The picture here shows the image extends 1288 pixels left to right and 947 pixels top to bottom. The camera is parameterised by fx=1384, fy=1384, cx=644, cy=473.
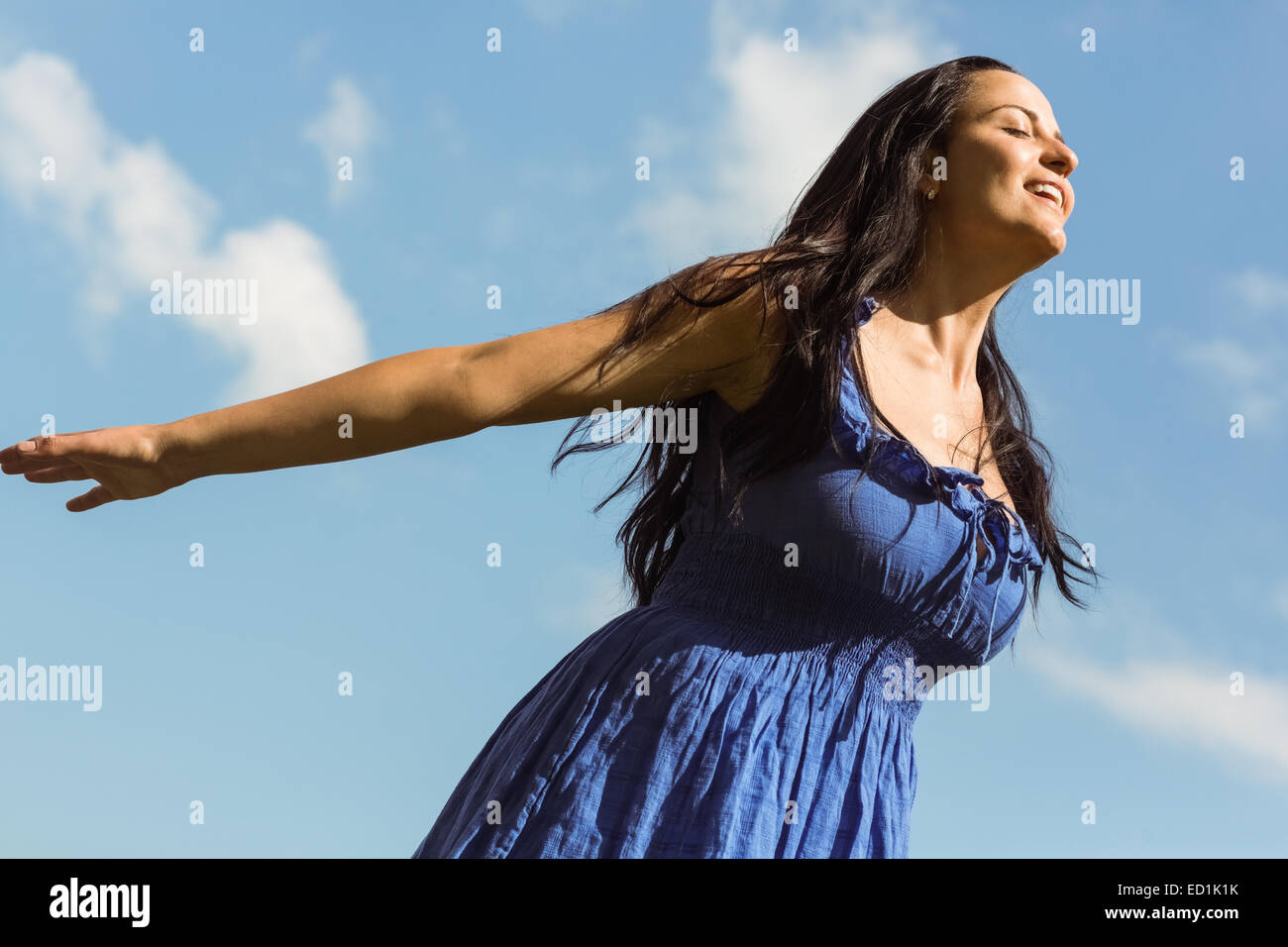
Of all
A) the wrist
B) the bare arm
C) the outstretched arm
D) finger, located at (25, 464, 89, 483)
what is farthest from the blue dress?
finger, located at (25, 464, 89, 483)

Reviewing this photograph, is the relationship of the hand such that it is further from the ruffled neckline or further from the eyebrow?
the eyebrow

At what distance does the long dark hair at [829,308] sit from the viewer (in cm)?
271

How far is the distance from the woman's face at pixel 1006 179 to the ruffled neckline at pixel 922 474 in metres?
0.52

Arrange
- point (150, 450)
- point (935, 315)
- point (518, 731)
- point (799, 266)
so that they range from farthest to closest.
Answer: point (935, 315)
point (799, 266)
point (518, 731)
point (150, 450)

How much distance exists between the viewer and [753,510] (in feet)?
8.84

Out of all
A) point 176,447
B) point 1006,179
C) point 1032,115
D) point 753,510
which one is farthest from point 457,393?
point 1032,115

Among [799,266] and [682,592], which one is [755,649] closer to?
[682,592]

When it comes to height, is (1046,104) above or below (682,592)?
above

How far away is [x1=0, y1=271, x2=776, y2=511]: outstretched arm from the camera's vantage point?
2451 mm

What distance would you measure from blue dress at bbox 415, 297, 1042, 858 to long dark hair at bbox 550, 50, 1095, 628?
0.08 m

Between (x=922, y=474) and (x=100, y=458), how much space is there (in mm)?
1524

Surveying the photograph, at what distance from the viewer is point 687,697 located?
2.52m

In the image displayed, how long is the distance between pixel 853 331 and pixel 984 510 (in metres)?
0.45

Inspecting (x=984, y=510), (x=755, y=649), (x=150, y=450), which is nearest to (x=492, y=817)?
(x=755, y=649)
